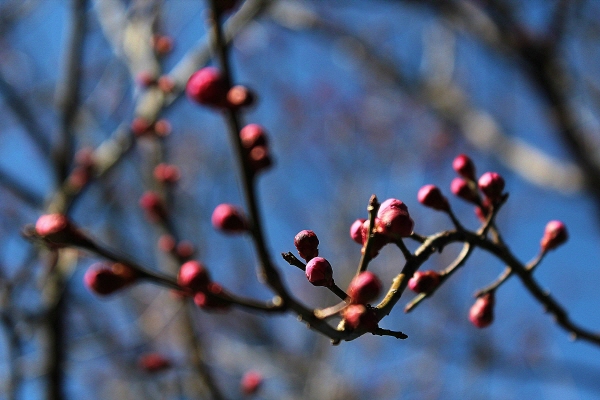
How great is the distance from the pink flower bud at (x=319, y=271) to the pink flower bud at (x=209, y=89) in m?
0.32

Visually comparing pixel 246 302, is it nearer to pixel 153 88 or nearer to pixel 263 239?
pixel 263 239

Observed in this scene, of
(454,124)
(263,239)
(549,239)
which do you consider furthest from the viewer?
(454,124)

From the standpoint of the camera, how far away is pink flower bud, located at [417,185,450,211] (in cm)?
134

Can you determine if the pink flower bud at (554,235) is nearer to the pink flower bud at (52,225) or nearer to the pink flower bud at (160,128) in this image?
the pink flower bud at (52,225)

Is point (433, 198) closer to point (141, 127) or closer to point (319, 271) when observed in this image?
point (319, 271)

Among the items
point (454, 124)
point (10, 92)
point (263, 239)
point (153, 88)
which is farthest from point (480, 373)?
point (263, 239)

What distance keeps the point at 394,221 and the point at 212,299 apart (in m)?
0.38

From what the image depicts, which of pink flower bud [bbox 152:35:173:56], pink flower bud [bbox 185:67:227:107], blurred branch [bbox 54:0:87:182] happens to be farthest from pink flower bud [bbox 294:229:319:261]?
blurred branch [bbox 54:0:87:182]

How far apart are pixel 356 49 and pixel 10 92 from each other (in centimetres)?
373

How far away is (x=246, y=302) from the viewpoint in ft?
3.30

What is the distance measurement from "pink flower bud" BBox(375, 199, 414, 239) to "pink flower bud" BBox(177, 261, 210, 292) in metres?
0.42

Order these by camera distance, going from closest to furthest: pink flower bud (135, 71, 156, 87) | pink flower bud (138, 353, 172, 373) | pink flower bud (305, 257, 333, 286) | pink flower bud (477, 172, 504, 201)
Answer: pink flower bud (305, 257, 333, 286) < pink flower bud (477, 172, 504, 201) < pink flower bud (138, 353, 172, 373) < pink flower bud (135, 71, 156, 87)

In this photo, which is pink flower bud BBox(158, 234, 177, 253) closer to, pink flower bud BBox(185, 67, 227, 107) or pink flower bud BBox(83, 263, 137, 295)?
pink flower bud BBox(83, 263, 137, 295)

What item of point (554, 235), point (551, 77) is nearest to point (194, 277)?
point (554, 235)
